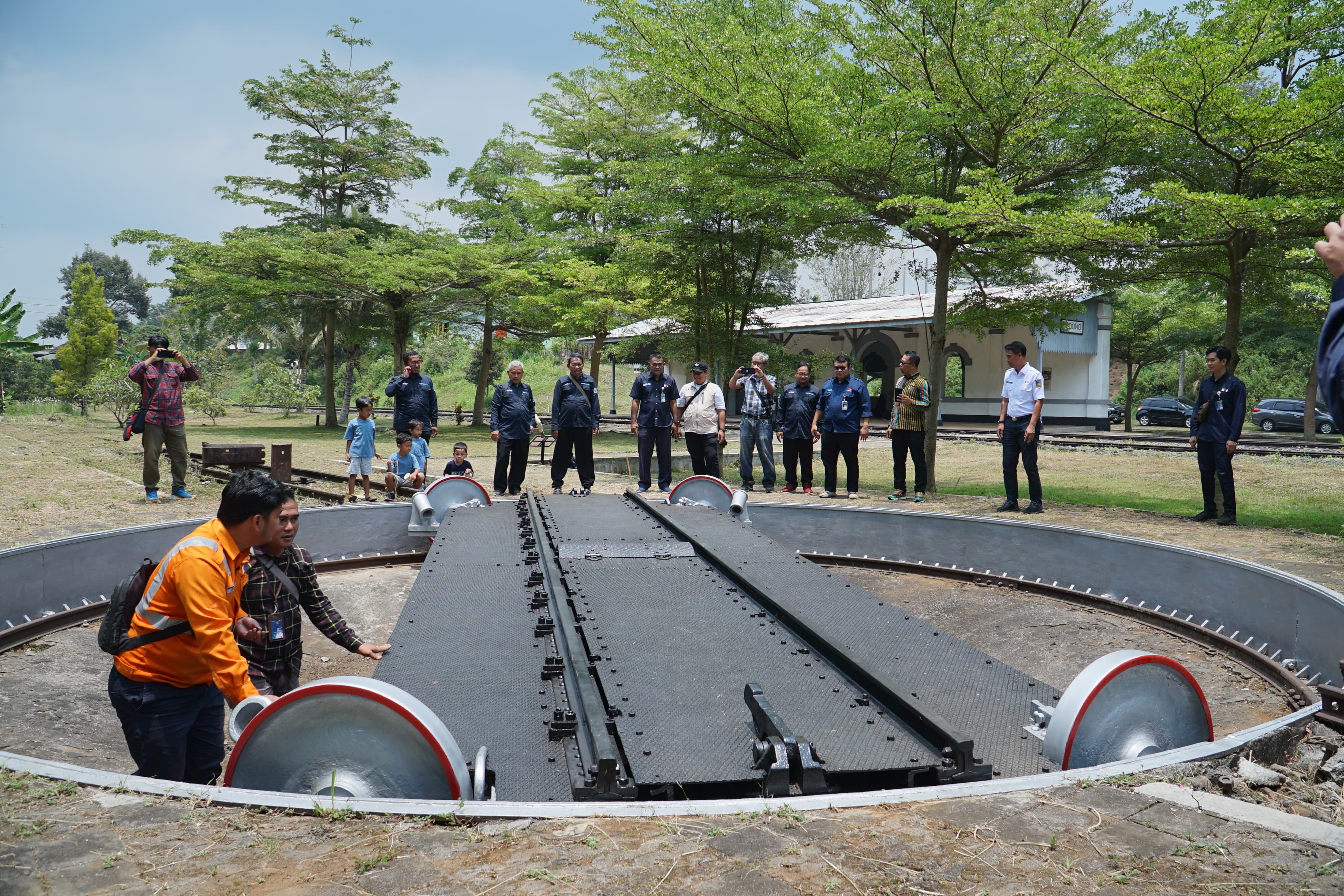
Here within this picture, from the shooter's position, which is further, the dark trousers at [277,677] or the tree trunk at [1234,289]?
the tree trunk at [1234,289]

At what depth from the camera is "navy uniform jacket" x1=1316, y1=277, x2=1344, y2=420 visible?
1712 millimetres

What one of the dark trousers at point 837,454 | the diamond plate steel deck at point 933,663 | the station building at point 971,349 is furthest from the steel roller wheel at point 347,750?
the station building at point 971,349

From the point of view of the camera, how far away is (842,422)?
10.8 meters

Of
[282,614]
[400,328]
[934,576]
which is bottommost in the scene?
[934,576]

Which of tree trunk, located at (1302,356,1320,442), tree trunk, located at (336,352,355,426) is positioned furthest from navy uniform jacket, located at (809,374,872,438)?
tree trunk, located at (336,352,355,426)

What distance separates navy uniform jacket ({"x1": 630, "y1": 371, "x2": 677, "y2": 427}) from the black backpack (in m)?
7.73

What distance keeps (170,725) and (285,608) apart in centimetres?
78

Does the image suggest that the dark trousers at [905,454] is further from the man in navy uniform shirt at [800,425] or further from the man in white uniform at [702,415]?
the man in white uniform at [702,415]

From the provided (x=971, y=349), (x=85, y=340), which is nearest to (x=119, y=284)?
(x=85, y=340)

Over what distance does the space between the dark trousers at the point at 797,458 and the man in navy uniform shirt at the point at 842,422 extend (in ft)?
0.58

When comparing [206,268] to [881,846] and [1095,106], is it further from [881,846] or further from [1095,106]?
[881,846]

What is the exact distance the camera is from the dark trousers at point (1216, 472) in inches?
340

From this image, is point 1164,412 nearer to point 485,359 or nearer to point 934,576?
point 485,359

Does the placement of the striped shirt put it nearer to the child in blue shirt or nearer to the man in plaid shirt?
the man in plaid shirt
